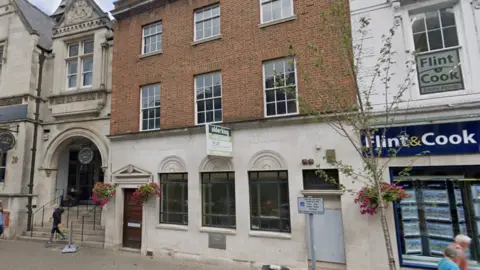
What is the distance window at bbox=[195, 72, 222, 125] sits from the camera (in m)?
10.4

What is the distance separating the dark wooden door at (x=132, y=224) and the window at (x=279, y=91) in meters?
6.44

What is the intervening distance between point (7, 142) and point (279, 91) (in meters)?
13.0

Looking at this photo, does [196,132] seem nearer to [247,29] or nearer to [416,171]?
[247,29]

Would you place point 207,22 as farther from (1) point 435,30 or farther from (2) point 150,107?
(1) point 435,30

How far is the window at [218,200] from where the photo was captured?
32.1ft

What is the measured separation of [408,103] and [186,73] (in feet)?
24.4

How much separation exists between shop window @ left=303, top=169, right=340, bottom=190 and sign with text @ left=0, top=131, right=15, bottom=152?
1358cm

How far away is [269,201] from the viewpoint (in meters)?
9.23

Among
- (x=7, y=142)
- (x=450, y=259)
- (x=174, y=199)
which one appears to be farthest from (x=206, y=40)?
(x=7, y=142)

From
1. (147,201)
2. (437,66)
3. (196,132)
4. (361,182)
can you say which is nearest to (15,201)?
(147,201)

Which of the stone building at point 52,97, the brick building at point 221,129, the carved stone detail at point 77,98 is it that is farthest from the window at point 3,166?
the brick building at point 221,129

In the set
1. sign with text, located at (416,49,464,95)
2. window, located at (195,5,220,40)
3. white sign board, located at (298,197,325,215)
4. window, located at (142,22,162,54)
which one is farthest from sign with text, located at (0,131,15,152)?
sign with text, located at (416,49,464,95)

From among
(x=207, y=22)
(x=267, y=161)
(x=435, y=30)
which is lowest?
(x=267, y=161)

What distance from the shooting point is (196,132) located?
33.8 feet
